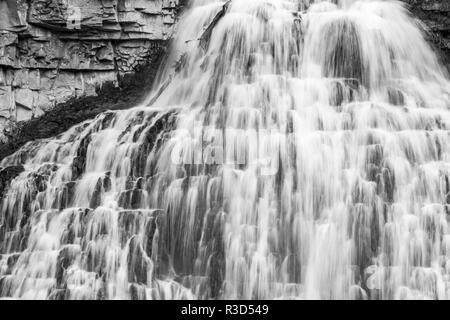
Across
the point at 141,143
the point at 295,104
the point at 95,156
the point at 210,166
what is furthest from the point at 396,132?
the point at 95,156

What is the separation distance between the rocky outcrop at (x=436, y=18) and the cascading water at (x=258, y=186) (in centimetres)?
134

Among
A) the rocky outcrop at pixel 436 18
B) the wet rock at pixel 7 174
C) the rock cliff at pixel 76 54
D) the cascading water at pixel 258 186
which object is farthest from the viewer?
the rocky outcrop at pixel 436 18

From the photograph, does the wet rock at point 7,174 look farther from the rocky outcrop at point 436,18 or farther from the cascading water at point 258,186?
the rocky outcrop at point 436,18

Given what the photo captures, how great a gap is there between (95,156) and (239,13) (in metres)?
5.91

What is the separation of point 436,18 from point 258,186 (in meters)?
8.94

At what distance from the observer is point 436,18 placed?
21047 millimetres

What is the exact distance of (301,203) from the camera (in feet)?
49.3

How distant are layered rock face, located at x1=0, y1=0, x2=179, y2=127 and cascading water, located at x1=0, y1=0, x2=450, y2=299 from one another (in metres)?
2.25

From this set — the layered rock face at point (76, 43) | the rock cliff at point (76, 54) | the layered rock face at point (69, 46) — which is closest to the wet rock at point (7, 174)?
the rock cliff at point (76, 54)

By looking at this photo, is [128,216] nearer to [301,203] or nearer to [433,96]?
[301,203]

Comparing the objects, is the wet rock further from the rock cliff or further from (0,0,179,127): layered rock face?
(0,0,179,127): layered rock face

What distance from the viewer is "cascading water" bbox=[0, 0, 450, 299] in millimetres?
14188

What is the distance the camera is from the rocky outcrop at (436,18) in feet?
67.4

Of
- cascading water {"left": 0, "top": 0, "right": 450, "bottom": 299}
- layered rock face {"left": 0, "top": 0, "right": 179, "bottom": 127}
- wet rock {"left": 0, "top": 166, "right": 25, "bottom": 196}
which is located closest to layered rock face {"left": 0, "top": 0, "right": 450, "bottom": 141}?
layered rock face {"left": 0, "top": 0, "right": 179, "bottom": 127}
